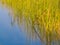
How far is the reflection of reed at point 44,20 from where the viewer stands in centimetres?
295

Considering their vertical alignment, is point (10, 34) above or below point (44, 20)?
below

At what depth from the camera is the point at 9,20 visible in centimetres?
376

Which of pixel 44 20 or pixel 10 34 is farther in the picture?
pixel 10 34

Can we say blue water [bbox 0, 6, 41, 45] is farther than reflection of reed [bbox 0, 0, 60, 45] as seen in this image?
Yes

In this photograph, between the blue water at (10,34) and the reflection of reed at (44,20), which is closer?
the reflection of reed at (44,20)

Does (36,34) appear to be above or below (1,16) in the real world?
below

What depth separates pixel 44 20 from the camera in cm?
302

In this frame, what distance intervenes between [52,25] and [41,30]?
0.53ft

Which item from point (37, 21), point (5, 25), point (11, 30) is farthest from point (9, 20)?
point (37, 21)

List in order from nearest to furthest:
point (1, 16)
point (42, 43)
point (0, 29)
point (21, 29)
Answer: point (42, 43) → point (21, 29) → point (0, 29) → point (1, 16)

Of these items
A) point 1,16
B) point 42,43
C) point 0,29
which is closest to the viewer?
point 42,43

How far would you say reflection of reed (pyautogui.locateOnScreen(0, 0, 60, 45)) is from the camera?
295cm

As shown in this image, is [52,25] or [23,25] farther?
[23,25]

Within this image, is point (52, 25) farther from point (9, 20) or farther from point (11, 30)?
point (9, 20)
